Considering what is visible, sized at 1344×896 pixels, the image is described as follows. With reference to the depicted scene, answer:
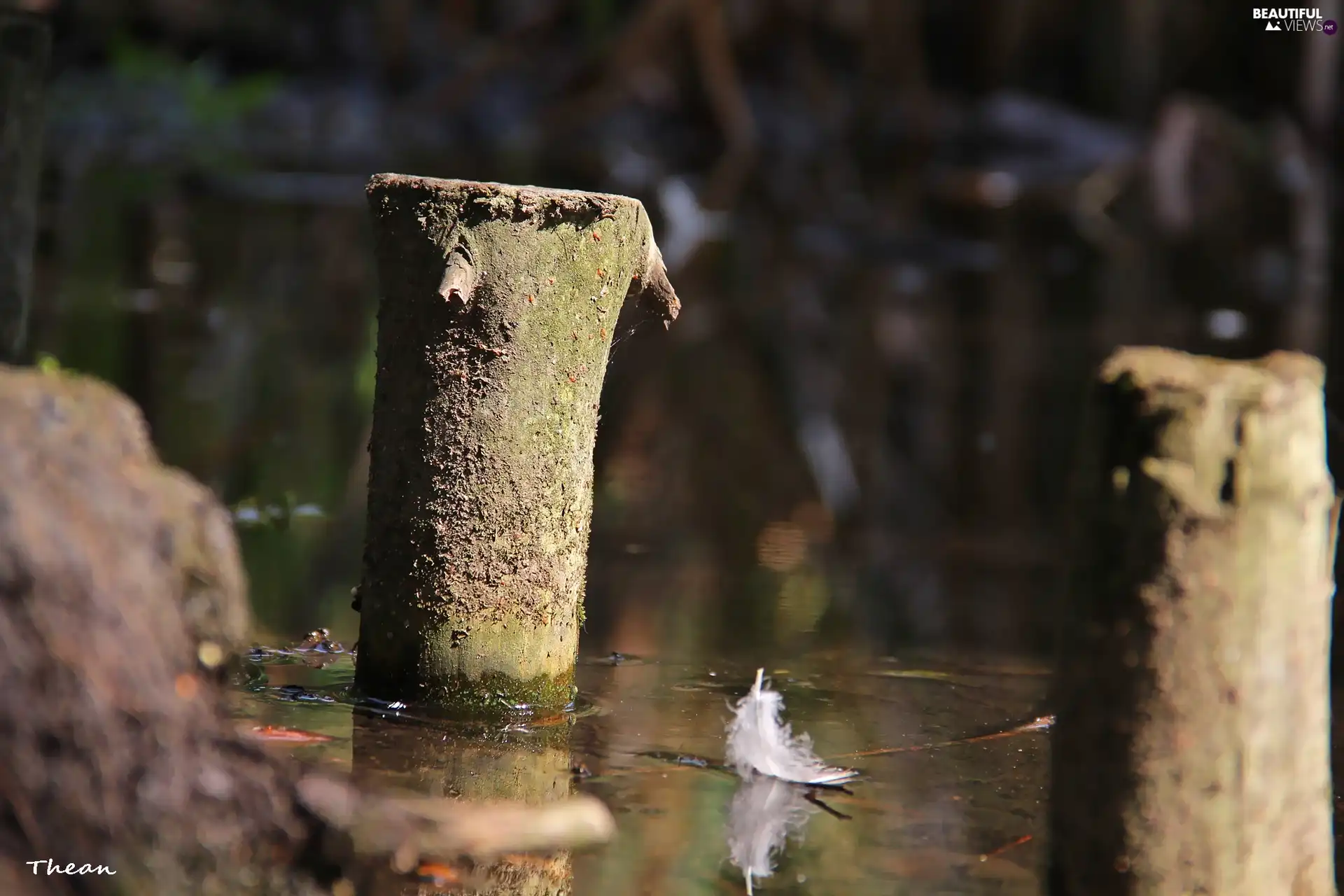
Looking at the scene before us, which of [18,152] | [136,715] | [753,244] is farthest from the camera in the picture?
[753,244]

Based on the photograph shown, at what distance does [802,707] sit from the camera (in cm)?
386

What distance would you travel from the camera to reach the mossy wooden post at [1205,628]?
2340mm

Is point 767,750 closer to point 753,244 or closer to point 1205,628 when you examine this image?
point 1205,628

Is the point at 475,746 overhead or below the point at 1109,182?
below

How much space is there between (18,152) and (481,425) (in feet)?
7.47

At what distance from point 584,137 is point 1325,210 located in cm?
779

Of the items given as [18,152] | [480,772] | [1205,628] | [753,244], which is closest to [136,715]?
[480,772]

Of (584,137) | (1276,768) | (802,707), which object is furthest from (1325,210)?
(1276,768)

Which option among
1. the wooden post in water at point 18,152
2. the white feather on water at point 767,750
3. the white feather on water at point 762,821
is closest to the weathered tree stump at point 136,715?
the white feather on water at point 762,821

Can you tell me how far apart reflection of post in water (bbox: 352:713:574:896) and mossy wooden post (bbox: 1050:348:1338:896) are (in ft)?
Answer: 2.83

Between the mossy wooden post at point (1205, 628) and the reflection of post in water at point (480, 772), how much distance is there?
0.86 metres

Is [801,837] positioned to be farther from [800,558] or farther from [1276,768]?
[800,558]

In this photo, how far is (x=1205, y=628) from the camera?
93.4 inches

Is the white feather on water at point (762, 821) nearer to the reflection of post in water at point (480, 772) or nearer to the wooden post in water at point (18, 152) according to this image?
the reflection of post in water at point (480, 772)
